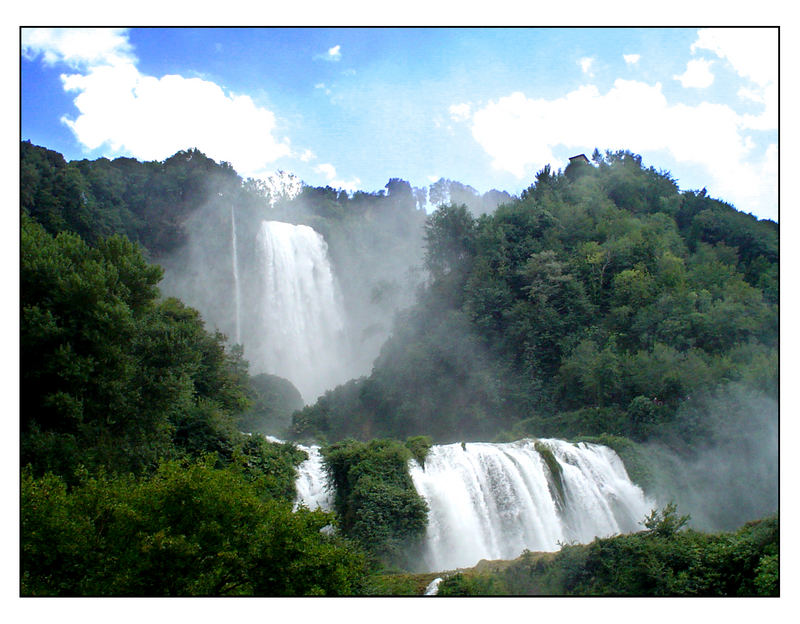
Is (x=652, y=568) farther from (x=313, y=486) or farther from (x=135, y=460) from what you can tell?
(x=135, y=460)

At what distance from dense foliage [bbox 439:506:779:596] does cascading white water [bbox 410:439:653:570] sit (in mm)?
3780

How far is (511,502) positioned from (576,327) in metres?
18.3

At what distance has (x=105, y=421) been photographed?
1566 cm

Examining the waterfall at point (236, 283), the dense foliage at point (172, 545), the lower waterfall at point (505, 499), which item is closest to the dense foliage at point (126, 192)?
the waterfall at point (236, 283)

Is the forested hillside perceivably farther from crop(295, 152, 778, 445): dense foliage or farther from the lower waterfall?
the lower waterfall

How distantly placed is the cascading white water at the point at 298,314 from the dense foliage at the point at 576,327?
9.50 meters

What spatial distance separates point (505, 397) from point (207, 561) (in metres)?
28.1

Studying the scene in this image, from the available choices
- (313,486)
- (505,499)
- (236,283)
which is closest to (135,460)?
(313,486)

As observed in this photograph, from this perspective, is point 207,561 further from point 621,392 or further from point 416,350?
point 416,350

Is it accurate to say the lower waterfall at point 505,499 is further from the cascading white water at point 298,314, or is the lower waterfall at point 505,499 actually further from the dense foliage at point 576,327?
the cascading white water at point 298,314

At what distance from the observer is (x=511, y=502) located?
2061 centimetres

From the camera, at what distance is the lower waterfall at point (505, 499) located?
1950 centimetres

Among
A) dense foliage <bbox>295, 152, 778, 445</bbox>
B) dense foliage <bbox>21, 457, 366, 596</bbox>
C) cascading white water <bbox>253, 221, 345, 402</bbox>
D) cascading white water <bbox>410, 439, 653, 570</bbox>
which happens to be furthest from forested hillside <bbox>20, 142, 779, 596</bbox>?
cascading white water <bbox>253, 221, 345, 402</bbox>

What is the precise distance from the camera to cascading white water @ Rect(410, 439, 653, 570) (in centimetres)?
1948
